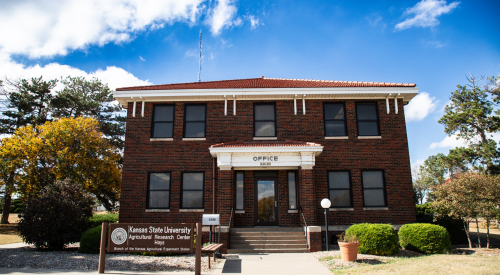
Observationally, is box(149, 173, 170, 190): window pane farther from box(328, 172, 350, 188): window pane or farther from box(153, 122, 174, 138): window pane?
box(328, 172, 350, 188): window pane

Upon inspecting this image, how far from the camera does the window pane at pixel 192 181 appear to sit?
1466cm

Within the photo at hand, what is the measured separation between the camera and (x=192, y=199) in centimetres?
1457

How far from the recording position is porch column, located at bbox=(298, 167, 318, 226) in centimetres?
1291

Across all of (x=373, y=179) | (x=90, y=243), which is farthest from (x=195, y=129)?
(x=373, y=179)

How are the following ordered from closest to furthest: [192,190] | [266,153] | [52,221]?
[52,221], [266,153], [192,190]

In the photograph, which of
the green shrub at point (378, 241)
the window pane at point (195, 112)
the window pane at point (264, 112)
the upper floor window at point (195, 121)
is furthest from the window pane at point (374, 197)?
the window pane at point (195, 112)

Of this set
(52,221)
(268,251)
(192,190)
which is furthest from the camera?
A: (192,190)

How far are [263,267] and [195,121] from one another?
319 inches

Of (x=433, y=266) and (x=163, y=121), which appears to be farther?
(x=163, y=121)

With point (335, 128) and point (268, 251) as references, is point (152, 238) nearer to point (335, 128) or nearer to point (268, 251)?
point (268, 251)

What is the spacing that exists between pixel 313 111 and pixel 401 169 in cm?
473

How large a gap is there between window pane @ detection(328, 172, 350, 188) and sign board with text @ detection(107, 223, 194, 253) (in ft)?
26.9

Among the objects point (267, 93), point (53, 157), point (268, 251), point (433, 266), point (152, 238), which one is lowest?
point (268, 251)

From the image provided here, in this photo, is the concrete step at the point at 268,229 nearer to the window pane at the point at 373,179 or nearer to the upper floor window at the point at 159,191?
the upper floor window at the point at 159,191
